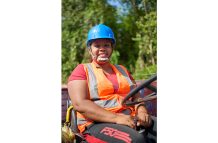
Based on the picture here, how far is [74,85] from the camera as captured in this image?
1.53 metres

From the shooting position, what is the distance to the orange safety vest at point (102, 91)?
153 centimetres

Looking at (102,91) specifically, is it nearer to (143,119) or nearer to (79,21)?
(143,119)

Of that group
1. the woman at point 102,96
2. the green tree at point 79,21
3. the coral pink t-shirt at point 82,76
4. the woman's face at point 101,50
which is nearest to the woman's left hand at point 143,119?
the woman at point 102,96

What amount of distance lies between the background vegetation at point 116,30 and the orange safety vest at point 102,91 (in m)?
0.29

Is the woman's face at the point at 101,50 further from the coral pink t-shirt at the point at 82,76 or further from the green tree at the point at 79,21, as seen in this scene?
the green tree at the point at 79,21

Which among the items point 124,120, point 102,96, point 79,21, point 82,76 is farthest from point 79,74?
point 79,21

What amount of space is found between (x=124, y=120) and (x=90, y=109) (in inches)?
5.2

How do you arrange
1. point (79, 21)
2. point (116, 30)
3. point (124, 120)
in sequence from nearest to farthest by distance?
1. point (124, 120)
2. point (116, 30)
3. point (79, 21)

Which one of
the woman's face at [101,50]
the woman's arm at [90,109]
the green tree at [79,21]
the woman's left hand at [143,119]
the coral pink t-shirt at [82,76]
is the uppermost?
the green tree at [79,21]

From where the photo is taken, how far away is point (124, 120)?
4.92ft
